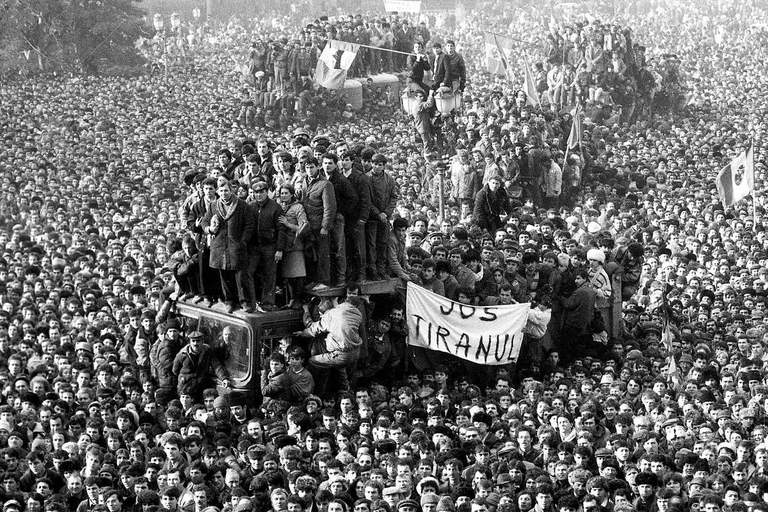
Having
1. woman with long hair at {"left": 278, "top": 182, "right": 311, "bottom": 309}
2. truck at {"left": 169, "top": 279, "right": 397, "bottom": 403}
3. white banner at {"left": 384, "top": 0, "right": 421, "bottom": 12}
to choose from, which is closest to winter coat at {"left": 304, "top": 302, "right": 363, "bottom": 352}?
truck at {"left": 169, "top": 279, "right": 397, "bottom": 403}

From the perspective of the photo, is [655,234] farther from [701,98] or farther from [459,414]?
[701,98]

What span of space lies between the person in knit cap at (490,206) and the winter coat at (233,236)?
7087 millimetres

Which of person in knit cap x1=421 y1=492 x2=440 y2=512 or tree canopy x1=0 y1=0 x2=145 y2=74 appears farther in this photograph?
tree canopy x1=0 y1=0 x2=145 y2=74

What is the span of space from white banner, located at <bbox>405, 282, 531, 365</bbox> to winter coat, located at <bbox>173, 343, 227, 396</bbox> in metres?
2.55

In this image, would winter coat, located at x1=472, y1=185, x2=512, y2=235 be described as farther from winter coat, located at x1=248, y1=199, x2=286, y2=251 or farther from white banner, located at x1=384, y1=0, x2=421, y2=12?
white banner, located at x1=384, y1=0, x2=421, y2=12

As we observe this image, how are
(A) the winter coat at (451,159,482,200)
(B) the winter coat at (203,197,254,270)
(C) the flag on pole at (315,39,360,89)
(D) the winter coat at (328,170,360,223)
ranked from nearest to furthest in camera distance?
(B) the winter coat at (203,197,254,270) → (D) the winter coat at (328,170,360,223) → (A) the winter coat at (451,159,482,200) → (C) the flag on pole at (315,39,360,89)

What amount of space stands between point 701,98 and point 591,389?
25154mm

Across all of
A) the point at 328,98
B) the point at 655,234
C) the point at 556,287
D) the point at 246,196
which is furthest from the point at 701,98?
the point at 246,196

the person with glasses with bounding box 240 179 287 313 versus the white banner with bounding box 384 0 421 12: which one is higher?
the person with glasses with bounding box 240 179 287 313

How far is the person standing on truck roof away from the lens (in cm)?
2041

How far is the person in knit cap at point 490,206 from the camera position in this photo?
26922 millimetres

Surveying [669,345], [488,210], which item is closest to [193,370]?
[669,345]

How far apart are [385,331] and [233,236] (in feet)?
8.11

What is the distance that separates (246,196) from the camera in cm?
2102
